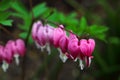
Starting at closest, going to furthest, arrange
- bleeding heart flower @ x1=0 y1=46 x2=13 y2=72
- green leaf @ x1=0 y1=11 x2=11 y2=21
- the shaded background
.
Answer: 1. green leaf @ x1=0 y1=11 x2=11 y2=21
2. bleeding heart flower @ x1=0 y1=46 x2=13 y2=72
3. the shaded background

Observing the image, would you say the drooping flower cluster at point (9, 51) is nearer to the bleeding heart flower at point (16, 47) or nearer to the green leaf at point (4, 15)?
the bleeding heart flower at point (16, 47)

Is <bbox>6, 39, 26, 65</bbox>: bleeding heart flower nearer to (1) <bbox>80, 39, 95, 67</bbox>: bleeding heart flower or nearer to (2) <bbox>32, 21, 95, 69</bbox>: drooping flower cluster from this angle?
(2) <bbox>32, 21, 95, 69</bbox>: drooping flower cluster

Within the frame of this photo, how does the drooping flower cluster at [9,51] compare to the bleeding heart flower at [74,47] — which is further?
the drooping flower cluster at [9,51]

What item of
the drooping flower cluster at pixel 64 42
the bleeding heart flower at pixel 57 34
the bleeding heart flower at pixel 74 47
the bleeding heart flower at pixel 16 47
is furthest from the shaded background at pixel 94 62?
the bleeding heart flower at pixel 74 47

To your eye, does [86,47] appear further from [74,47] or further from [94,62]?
[94,62]

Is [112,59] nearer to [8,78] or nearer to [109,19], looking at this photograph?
[109,19]

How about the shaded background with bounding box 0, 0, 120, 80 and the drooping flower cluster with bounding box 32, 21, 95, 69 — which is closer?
the drooping flower cluster with bounding box 32, 21, 95, 69

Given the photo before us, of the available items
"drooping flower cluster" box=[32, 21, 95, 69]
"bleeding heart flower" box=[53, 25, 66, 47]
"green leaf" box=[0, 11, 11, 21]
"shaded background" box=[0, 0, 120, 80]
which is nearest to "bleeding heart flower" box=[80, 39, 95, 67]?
"drooping flower cluster" box=[32, 21, 95, 69]

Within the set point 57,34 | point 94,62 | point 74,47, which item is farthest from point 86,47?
point 94,62

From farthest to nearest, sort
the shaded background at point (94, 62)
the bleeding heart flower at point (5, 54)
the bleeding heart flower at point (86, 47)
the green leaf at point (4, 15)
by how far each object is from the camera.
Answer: the shaded background at point (94, 62), the bleeding heart flower at point (5, 54), the green leaf at point (4, 15), the bleeding heart flower at point (86, 47)
